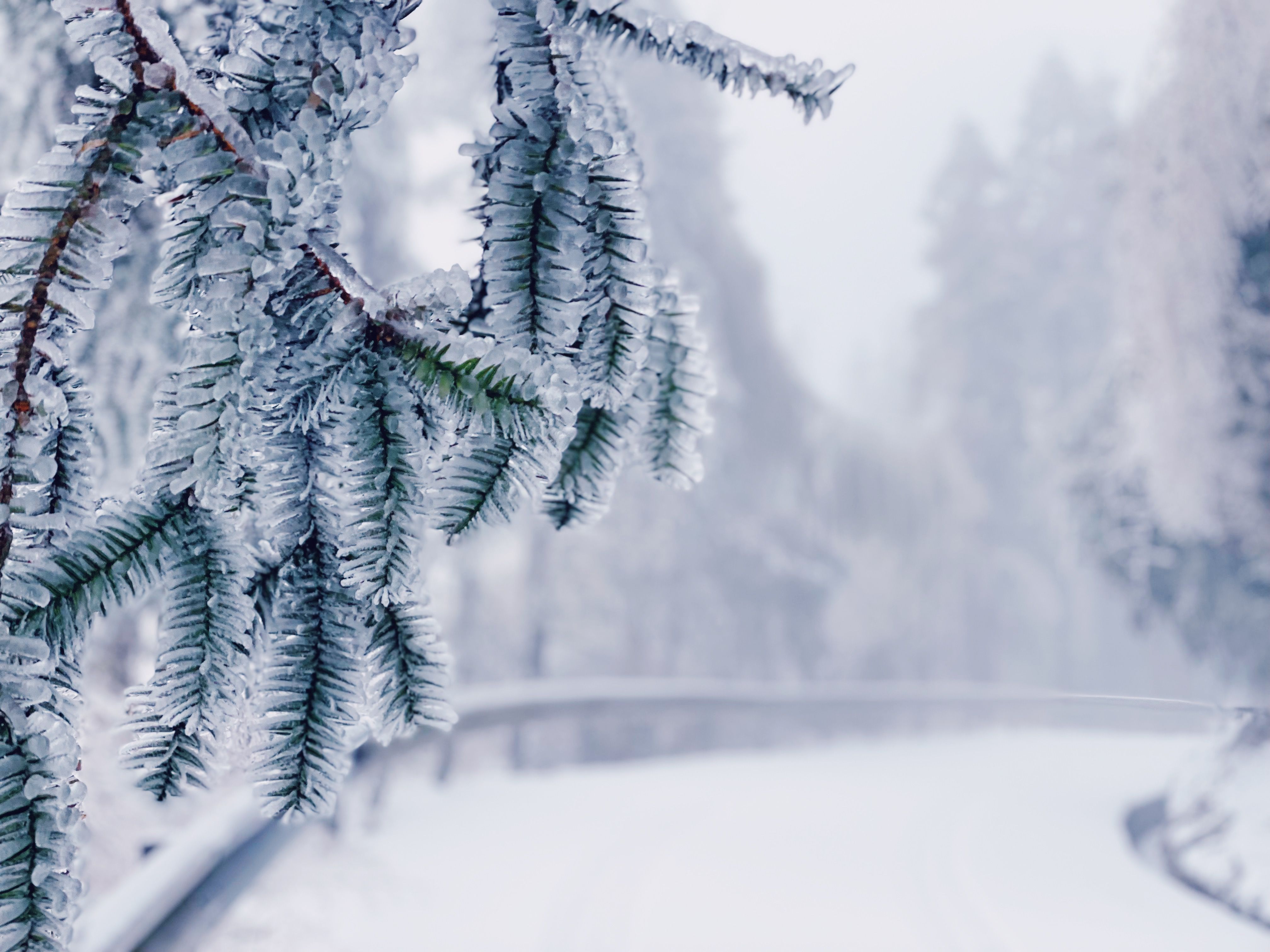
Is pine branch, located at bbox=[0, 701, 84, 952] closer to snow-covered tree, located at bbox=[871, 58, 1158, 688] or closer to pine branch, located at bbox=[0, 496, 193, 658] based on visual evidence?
pine branch, located at bbox=[0, 496, 193, 658]

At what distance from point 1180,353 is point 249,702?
24.3 feet

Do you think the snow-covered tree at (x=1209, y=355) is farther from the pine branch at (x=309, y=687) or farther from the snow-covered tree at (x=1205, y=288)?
the pine branch at (x=309, y=687)

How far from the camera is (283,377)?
104 centimetres

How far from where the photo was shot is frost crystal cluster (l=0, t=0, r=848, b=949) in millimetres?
933

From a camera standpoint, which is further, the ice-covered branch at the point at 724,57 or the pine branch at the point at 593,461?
the pine branch at the point at 593,461

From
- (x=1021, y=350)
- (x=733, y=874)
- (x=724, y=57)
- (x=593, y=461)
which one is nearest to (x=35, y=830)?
(x=593, y=461)

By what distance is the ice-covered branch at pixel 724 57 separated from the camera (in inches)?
44.8

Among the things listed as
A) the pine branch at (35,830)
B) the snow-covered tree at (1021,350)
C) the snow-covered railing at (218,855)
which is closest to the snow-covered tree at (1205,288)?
the snow-covered railing at (218,855)

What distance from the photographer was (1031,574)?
23.3 meters

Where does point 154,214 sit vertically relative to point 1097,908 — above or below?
above

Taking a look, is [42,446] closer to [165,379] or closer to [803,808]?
[165,379]

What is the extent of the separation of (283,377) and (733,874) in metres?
2.85

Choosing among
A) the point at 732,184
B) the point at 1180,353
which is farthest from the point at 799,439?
the point at 1180,353

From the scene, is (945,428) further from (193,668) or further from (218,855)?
(193,668)
